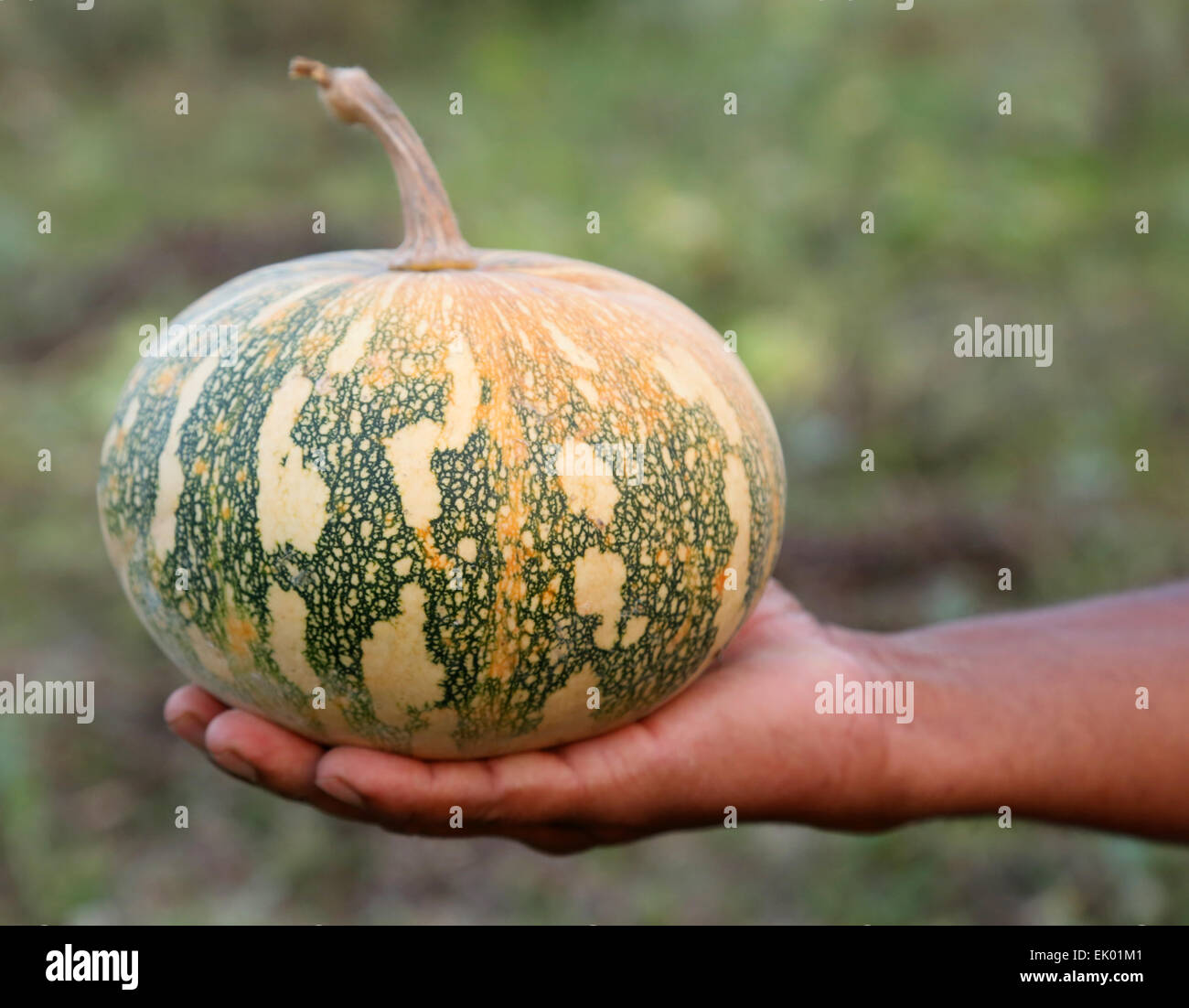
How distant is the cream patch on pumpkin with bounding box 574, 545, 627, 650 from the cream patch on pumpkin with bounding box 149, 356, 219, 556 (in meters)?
0.75

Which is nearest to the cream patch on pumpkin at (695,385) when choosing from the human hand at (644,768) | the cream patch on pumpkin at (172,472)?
the human hand at (644,768)

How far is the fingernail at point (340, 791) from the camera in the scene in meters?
2.20

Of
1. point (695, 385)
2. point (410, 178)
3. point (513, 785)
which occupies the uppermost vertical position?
point (410, 178)

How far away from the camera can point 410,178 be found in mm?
2420

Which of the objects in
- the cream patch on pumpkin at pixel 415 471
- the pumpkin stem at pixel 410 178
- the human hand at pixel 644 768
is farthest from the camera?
the pumpkin stem at pixel 410 178

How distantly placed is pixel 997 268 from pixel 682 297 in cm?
181

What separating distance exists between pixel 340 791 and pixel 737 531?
913 millimetres

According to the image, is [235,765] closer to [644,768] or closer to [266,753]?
[266,753]

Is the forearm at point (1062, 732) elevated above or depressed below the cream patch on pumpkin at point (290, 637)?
below

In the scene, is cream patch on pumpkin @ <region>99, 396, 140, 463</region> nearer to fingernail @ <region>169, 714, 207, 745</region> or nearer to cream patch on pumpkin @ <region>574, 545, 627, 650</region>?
fingernail @ <region>169, 714, 207, 745</region>

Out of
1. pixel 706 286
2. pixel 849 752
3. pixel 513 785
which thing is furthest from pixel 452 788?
pixel 706 286

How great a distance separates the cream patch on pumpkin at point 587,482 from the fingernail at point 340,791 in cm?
71

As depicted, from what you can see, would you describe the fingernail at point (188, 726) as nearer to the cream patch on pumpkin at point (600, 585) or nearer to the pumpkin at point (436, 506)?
the pumpkin at point (436, 506)

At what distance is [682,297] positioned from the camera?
6.57 metres
